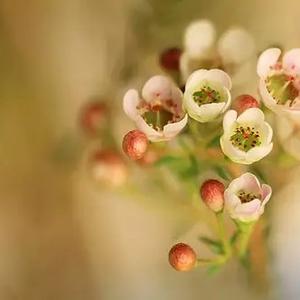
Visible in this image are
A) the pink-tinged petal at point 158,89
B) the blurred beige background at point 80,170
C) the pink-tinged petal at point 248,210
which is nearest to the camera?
the pink-tinged petal at point 248,210

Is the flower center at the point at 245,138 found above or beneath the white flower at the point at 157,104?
beneath

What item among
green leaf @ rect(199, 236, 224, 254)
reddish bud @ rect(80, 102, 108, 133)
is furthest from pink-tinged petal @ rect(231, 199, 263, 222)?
reddish bud @ rect(80, 102, 108, 133)

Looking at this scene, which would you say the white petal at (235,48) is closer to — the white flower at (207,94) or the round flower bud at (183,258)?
the white flower at (207,94)

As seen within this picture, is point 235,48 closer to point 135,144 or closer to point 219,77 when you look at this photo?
point 219,77

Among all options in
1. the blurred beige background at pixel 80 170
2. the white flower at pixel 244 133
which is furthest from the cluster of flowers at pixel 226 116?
the blurred beige background at pixel 80 170

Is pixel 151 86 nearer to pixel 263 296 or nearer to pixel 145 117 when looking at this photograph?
pixel 145 117

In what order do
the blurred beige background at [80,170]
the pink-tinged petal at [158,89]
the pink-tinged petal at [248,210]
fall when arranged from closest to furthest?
the pink-tinged petal at [248,210], the pink-tinged petal at [158,89], the blurred beige background at [80,170]

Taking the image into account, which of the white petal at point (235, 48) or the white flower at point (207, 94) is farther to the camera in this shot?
the white petal at point (235, 48)

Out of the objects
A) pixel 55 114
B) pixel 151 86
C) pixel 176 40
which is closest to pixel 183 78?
pixel 151 86

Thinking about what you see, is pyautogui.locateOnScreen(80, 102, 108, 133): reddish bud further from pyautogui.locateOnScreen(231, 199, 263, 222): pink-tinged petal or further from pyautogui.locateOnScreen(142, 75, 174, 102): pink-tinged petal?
pyautogui.locateOnScreen(231, 199, 263, 222): pink-tinged petal
